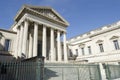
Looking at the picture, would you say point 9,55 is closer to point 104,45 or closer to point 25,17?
point 25,17

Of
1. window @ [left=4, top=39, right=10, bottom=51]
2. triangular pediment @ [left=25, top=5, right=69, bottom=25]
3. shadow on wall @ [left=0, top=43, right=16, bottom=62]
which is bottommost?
shadow on wall @ [left=0, top=43, right=16, bottom=62]

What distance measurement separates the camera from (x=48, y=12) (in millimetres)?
21891

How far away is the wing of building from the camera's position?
21922 mm

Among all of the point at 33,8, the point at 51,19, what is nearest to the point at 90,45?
the point at 51,19

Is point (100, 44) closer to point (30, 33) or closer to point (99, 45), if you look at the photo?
point (99, 45)

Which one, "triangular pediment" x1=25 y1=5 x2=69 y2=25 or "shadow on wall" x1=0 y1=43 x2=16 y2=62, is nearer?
"shadow on wall" x1=0 y1=43 x2=16 y2=62

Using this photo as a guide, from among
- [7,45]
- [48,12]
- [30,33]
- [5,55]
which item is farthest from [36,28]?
[5,55]

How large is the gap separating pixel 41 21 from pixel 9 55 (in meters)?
8.06

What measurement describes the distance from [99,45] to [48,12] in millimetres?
13288

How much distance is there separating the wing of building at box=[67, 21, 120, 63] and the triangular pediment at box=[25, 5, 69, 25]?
730 centimetres

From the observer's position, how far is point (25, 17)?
1770 centimetres

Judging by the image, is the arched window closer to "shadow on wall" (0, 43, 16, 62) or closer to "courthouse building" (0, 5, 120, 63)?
"courthouse building" (0, 5, 120, 63)

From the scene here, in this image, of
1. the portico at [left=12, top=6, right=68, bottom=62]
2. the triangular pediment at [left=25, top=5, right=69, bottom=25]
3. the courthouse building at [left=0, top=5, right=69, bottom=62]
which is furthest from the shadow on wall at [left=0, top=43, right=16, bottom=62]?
the triangular pediment at [left=25, top=5, right=69, bottom=25]

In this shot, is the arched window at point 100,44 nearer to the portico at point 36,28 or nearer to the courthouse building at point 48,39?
the courthouse building at point 48,39
